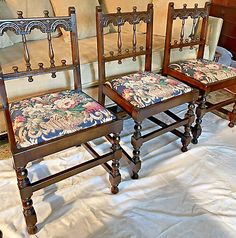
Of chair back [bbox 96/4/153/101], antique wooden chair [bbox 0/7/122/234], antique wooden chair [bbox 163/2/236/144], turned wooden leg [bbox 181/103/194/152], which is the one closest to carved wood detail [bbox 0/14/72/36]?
antique wooden chair [bbox 0/7/122/234]

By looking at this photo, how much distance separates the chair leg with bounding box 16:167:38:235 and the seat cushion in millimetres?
572

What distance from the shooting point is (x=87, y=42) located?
1912mm

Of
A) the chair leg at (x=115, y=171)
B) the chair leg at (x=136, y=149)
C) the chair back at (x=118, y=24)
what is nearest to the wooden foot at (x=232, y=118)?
the chair back at (x=118, y=24)

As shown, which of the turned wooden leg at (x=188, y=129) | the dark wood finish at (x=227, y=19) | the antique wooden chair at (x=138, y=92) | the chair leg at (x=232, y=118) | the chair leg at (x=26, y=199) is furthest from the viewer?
the dark wood finish at (x=227, y=19)

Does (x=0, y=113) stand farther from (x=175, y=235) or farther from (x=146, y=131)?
(x=175, y=235)

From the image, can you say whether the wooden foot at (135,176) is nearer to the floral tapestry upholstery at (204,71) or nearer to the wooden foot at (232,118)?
the floral tapestry upholstery at (204,71)

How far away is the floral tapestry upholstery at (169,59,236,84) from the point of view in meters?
1.54

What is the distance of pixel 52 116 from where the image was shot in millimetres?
1103

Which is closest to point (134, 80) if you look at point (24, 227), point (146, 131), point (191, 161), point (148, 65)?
point (148, 65)

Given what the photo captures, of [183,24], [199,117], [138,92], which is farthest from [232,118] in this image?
[138,92]

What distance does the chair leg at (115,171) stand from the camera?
1.20 m

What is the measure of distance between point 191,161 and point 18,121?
3.07 ft

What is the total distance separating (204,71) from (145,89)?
1.49 ft

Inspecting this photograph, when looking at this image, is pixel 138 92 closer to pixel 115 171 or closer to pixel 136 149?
pixel 136 149
